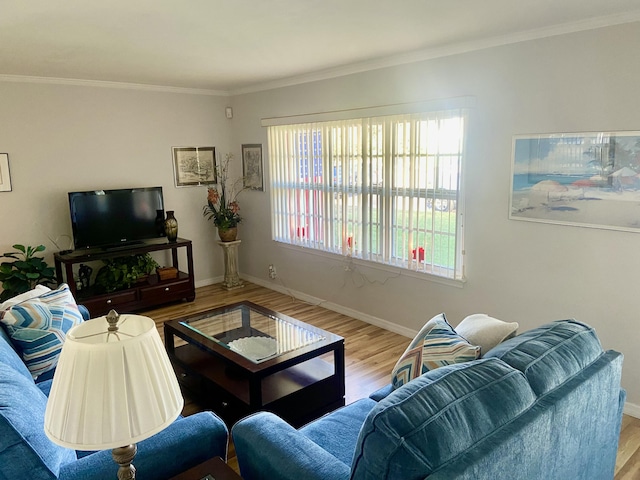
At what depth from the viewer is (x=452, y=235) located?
12.2 feet

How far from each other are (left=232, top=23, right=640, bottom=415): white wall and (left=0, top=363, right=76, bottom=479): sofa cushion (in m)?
2.94

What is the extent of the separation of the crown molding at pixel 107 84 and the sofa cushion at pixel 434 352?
4.37 m

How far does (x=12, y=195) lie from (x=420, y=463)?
15.5 feet

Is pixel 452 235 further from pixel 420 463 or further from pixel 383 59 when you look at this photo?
pixel 420 463

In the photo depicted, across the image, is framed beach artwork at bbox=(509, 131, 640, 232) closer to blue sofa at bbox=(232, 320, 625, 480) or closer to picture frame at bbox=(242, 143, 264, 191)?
blue sofa at bbox=(232, 320, 625, 480)

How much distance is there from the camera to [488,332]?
6.31 feet

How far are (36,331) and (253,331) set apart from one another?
4.32ft

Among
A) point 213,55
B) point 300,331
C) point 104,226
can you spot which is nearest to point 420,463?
point 300,331

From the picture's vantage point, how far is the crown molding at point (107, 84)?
436cm

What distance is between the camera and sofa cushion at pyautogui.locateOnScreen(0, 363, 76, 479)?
1339mm

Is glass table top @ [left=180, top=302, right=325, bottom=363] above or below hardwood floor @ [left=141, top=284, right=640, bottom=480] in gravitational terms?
above

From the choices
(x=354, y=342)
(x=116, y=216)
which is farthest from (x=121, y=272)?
(x=354, y=342)

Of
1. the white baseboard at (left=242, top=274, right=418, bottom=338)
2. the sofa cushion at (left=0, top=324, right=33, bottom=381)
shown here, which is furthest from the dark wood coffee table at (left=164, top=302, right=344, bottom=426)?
the white baseboard at (left=242, top=274, right=418, bottom=338)

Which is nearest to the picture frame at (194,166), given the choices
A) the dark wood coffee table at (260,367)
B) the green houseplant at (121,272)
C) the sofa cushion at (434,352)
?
the green houseplant at (121,272)
